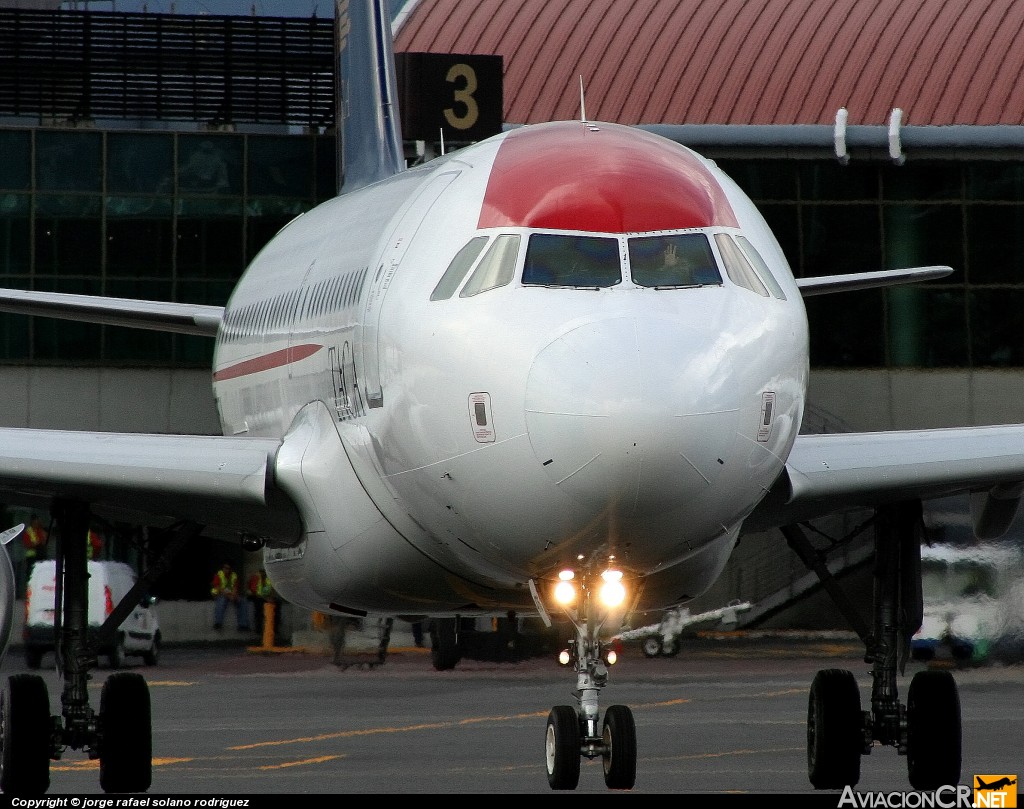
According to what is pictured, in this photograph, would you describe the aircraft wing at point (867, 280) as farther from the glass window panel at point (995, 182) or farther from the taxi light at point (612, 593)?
the glass window panel at point (995, 182)

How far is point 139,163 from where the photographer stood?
132ft

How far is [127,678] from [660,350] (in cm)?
645

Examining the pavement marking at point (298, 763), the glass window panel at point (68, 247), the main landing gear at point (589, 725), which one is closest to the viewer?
the main landing gear at point (589, 725)

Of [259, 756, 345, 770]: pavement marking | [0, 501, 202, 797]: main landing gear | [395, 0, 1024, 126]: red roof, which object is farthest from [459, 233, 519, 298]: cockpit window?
[395, 0, 1024, 126]: red roof

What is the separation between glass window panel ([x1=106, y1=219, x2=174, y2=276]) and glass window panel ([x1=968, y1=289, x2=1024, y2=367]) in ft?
54.1

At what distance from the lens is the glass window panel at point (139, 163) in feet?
132

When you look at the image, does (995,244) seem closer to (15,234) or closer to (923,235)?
(923,235)

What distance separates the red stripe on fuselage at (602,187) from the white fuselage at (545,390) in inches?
0.6

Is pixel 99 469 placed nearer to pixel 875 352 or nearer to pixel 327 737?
pixel 327 737

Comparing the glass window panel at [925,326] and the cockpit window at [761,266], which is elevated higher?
the glass window panel at [925,326]

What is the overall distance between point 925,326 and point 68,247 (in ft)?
57.8

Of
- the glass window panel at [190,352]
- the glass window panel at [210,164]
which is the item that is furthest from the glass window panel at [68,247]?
the glass window panel at [190,352]

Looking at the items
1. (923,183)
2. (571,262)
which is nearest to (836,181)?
(923,183)

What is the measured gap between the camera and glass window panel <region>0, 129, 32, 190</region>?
39969 millimetres
